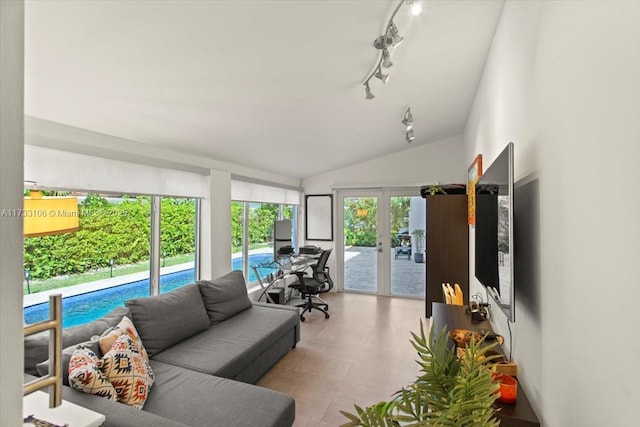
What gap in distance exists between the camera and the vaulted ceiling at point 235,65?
5.06 ft

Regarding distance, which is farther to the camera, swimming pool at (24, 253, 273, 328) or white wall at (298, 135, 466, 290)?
white wall at (298, 135, 466, 290)

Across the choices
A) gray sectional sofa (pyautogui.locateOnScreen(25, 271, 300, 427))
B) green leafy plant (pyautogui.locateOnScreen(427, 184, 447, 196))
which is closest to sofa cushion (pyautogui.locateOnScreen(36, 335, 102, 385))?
gray sectional sofa (pyautogui.locateOnScreen(25, 271, 300, 427))

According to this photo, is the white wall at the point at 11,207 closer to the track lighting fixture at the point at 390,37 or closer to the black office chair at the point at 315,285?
the track lighting fixture at the point at 390,37

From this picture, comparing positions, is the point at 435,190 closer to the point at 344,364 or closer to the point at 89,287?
the point at 344,364

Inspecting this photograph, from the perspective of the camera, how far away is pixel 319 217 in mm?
6172

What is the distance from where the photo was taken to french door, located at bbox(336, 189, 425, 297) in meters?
5.64

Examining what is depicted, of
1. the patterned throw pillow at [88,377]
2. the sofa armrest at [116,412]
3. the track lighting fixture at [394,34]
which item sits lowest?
the sofa armrest at [116,412]

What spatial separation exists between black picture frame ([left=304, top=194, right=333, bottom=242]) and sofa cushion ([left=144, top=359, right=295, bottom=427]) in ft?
13.6

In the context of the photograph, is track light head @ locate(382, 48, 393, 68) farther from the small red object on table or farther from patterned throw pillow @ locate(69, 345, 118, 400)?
patterned throw pillow @ locate(69, 345, 118, 400)

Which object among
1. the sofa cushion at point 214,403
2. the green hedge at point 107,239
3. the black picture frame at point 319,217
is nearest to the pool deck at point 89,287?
the green hedge at point 107,239

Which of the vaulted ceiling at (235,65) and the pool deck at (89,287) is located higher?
the vaulted ceiling at (235,65)

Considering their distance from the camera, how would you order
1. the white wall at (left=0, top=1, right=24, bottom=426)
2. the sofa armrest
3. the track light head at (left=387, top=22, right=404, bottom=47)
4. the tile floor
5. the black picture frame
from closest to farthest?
the white wall at (left=0, top=1, right=24, bottom=426) < the sofa armrest < the track light head at (left=387, top=22, right=404, bottom=47) < the tile floor < the black picture frame

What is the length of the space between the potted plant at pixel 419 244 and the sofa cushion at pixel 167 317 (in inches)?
151

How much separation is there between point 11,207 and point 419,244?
5508 mm
